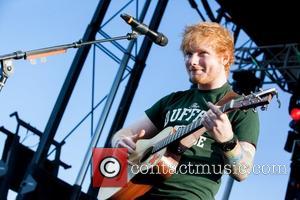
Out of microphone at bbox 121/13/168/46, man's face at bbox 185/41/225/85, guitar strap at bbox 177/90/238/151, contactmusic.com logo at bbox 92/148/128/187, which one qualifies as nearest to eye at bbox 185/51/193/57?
man's face at bbox 185/41/225/85

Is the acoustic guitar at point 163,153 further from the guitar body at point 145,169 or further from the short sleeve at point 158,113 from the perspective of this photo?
the short sleeve at point 158,113

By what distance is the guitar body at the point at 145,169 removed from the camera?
243 centimetres

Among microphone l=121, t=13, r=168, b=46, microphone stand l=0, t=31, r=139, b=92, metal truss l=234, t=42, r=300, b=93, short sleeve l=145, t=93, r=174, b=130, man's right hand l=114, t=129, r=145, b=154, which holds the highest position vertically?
metal truss l=234, t=42, r=300, b=93

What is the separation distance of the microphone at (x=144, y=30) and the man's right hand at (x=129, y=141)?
88cm

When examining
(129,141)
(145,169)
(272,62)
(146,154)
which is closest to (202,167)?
(145,169)

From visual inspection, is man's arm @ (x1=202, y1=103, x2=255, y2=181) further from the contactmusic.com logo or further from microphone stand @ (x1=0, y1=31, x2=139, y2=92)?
microphone stand @ (x1=0, y1=31, x2=139, y2=92)

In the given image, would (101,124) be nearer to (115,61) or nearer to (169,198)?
(115,61)

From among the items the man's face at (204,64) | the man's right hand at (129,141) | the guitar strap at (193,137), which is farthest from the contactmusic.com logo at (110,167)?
the man's face at (204,64)

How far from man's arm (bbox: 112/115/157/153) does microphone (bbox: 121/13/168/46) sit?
2.61 feet

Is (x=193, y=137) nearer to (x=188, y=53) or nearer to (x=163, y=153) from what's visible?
(x=163, y=153)

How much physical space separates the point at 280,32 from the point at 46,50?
7.10 meters

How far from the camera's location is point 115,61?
24.2 ft

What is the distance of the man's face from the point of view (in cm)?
254

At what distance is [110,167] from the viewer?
111 inches
